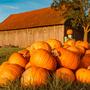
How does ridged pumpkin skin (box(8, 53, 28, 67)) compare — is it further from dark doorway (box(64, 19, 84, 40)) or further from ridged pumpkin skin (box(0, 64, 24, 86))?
dark doorway (box(64, 19, 84, 40))

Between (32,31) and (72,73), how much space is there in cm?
4105

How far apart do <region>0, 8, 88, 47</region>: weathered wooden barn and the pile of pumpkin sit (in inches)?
1384

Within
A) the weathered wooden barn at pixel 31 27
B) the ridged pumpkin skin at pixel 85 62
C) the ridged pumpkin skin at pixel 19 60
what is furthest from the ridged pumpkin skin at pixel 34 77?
the weathered wooden barn at pixel 31 27

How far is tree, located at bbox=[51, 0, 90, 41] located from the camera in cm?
4500

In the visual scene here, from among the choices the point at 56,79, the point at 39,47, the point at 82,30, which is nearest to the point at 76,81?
the point at 56,79

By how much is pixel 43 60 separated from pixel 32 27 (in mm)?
41021

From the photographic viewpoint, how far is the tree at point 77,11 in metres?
45.0

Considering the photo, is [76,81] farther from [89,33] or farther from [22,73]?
[89,33]

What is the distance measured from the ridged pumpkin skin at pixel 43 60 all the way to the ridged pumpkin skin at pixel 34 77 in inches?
11.7

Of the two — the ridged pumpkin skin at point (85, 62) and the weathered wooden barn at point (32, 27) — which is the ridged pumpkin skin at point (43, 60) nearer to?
the ridged pumpkin skin at point (85, 62)

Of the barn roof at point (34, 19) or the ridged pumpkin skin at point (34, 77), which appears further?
the barn roof at point (34, 19)

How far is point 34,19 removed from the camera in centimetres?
4969

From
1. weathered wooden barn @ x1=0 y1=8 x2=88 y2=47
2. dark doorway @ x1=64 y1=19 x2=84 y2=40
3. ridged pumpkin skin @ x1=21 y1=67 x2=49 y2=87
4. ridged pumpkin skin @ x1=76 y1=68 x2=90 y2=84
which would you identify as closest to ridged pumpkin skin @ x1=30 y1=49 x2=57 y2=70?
ridged pumpkin skin @ x1=21 y1=67 x2=49 y2=87

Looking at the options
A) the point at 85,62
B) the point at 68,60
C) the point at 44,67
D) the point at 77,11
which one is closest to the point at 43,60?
the point at 44,67
